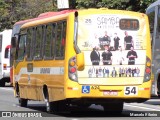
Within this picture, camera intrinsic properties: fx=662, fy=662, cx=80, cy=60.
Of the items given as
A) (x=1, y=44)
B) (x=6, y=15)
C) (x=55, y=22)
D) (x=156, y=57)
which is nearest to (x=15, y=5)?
(x=6, y=15)

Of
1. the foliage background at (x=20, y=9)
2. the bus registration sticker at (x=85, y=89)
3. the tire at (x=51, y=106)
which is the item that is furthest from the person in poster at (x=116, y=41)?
the foliage background at (x=20, y=9)

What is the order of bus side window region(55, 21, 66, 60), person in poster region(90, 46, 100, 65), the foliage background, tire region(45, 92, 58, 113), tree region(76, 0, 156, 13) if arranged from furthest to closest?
the foliage background
tree region(76, 0, 156, 13)
tire region(45, 92, 58, 113)
bus side window region(55, 21, 66, 60)
person in poster region(90, 46, 100, 65)

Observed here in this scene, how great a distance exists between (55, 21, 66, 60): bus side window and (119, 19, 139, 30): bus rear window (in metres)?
1.48

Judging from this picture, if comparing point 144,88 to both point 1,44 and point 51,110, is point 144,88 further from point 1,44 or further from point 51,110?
point 1,44

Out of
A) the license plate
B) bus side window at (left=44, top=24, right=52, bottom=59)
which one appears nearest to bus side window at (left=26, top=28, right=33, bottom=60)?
bus side window at (left=44, top=24, right=52, bottom=59)

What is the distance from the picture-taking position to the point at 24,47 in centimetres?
2047

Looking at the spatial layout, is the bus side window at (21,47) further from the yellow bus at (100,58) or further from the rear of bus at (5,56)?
the rear of bus at (5,56)

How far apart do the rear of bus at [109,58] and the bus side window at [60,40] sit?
482 millimetres

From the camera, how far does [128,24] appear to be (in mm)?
17094

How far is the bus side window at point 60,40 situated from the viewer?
17.0 meters

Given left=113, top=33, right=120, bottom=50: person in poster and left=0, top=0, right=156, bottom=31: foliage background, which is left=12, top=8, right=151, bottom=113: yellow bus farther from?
left=0, top=0, right=156, bottom=31: foliage background

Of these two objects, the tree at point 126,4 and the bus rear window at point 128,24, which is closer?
the bus rear window at point 128,24

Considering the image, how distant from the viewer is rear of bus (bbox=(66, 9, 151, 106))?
16500 millimetres

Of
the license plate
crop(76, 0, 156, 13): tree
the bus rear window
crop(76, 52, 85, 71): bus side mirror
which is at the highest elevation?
crop(76, 0, 156, 13): tree
